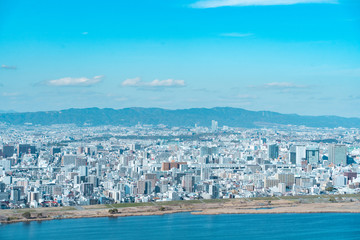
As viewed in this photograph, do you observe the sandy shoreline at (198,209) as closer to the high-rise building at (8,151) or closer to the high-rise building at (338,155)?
the high-rise building at (338,155)

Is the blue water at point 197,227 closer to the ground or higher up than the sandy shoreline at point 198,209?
closer to the ground

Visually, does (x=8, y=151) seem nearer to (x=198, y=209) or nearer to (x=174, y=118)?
(x=198, y=209)

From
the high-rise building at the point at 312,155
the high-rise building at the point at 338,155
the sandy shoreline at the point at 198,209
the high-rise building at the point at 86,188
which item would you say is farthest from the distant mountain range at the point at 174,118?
the sandy shoreline at the point at 198,209

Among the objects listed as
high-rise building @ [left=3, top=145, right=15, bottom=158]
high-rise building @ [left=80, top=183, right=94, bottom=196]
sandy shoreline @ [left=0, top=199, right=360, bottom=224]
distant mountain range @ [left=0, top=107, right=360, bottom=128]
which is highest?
distant mountain range @ [left=0, top=107, right=360, bottom=128]

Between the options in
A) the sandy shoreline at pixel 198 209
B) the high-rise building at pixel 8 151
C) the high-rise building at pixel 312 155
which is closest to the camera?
the sandy shoreline at pixel 198 209

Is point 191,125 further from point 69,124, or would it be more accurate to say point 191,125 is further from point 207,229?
point 207,229

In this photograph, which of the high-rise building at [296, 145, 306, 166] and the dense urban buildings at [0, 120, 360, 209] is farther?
the high-rise building at [296, 145, 306, 166]

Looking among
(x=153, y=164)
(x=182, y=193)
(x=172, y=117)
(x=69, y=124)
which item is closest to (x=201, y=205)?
(x=182, y=193)

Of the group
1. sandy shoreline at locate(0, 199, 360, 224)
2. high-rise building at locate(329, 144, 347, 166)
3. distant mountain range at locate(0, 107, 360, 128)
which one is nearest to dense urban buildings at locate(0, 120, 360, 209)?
high-rise building at locate(329, 144, 347, 166)

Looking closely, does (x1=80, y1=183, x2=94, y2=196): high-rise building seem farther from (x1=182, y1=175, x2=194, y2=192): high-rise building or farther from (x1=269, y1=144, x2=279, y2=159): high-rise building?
(x1=269, y1=144, x2=279, y2=159): high-rise building
